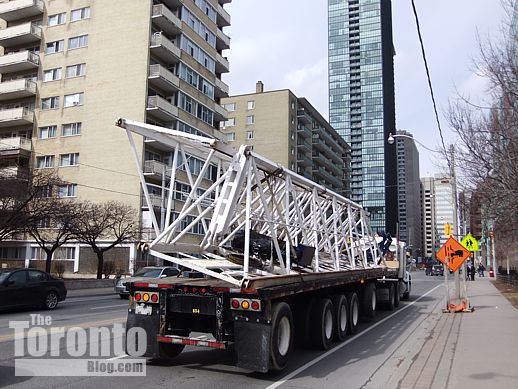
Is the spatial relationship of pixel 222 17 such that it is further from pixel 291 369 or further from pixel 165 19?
pixel 291 369

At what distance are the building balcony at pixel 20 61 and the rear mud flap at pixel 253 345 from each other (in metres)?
Answer: 50.9

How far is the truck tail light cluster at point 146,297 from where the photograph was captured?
315 inches

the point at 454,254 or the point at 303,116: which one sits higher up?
the point at 303,116

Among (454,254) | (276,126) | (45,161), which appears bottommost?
(454,254)

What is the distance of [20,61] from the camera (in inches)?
1973

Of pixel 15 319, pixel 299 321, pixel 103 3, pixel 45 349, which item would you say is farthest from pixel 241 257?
pixel 103 3

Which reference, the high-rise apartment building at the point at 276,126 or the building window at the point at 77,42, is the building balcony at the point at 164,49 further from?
the high-rise apartment building at the point at 276,126

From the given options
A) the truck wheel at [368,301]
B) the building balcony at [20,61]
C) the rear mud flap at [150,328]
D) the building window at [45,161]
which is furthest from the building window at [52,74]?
the rear mud flap at [150,328]

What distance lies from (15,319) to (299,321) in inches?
356

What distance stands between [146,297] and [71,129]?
4410cm

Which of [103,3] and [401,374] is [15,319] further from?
[103,3]

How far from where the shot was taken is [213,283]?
780 centimetres

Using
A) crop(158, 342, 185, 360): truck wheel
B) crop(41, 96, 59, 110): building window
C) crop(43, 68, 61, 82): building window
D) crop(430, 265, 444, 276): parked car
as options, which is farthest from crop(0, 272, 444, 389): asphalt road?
crop(430, 265, 444, 276): parked car

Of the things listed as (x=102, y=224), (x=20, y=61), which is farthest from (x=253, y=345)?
(x=20, y=61)
